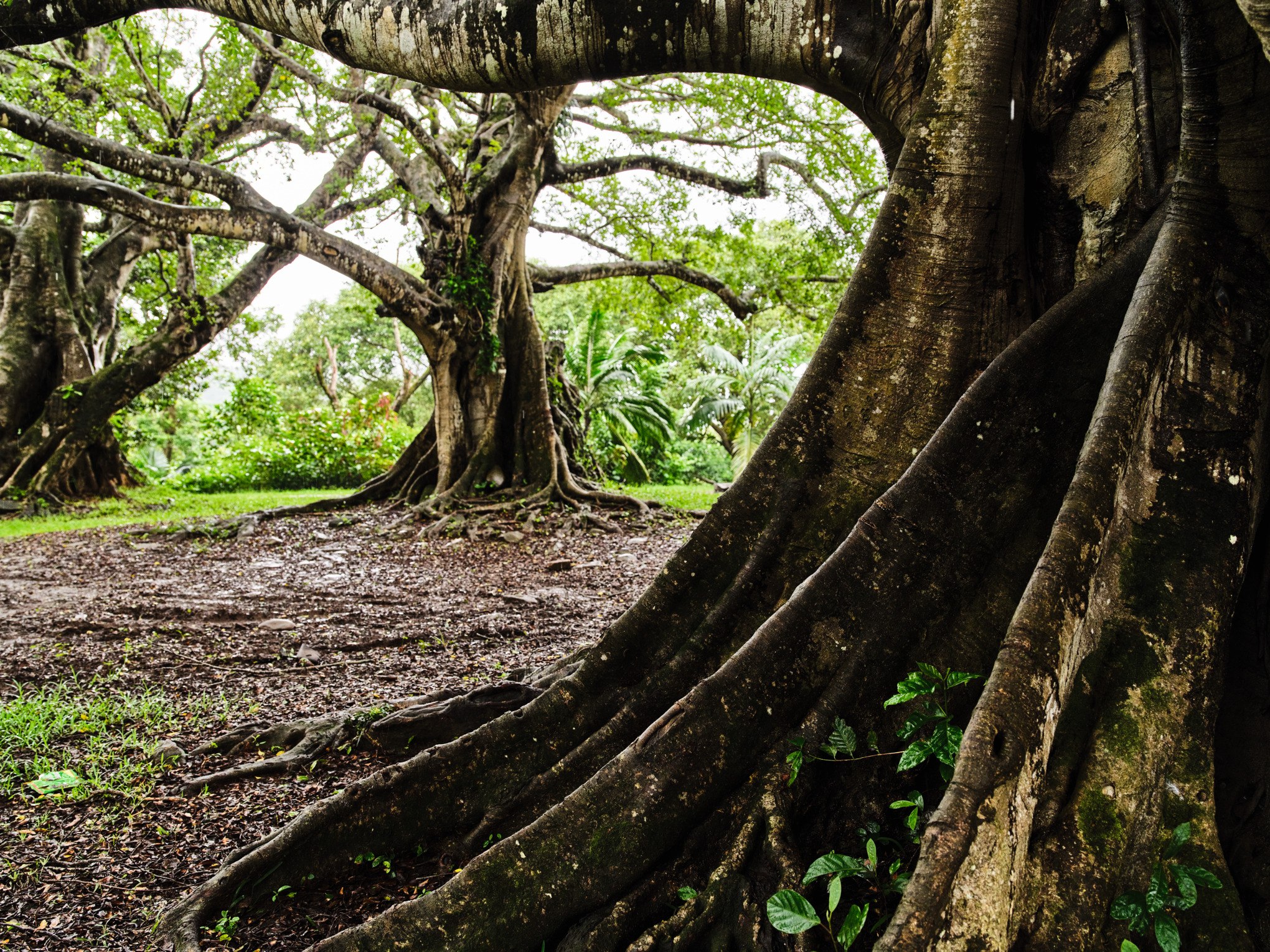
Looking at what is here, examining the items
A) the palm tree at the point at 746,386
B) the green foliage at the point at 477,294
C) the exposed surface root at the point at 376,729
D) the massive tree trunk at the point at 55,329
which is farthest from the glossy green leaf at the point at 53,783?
the palm tree at the point at 746,386

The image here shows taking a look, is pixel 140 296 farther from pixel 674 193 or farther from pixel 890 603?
pixel 890 603

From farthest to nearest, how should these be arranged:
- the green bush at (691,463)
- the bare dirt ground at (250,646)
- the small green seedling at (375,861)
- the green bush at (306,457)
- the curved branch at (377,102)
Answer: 1. the green bush at (691,463)
2. the green bush at (306,457)
3. the curved branch at (377,102)
4. the small green seedling at (375,861)
5. the bare dirt ground at (250,646)

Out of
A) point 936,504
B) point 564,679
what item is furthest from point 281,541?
point 936,504

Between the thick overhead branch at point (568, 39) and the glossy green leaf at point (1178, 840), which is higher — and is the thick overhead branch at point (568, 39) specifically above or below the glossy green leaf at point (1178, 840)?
above

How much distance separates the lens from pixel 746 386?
72.1 ft

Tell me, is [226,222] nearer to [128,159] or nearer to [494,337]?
[128,159]

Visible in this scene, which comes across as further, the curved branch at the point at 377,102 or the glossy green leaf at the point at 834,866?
the curved branch at the point at 377,102

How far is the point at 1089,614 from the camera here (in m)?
1.94

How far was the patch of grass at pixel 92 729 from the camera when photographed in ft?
10.7

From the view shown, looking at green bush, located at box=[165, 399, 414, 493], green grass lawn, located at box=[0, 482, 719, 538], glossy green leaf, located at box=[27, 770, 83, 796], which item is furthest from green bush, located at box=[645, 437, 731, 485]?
glossy green leaf, located at box=[27, 770, 83, 796]

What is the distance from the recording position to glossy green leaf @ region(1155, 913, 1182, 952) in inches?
61.7

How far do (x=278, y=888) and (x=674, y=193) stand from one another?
1089 cm

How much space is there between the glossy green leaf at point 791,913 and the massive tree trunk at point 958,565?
0.69 feet

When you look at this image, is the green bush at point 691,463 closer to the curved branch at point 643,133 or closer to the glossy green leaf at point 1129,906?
the curved branch at point 643,133
